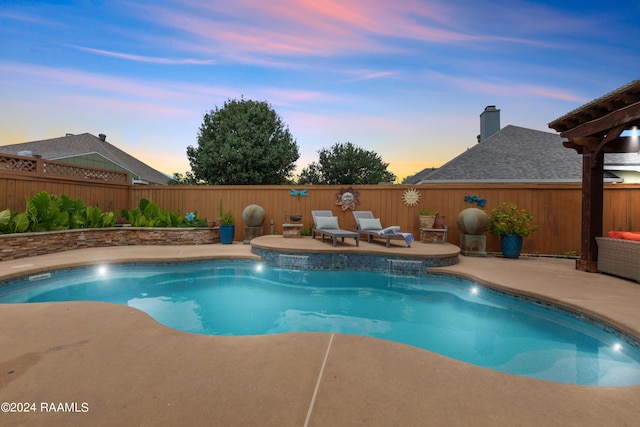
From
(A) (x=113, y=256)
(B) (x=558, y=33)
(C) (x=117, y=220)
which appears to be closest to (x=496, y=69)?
(B) (x=558, y=33)

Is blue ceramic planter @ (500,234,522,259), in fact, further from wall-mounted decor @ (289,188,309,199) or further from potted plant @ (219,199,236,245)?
potted plant @ (219,199,236,245)

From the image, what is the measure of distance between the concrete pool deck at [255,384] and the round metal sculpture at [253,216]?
6.10 m

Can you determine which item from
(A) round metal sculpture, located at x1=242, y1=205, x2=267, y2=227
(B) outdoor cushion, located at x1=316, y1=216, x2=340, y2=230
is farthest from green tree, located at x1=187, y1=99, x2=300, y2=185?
(B) outdoor cushion, located at x1=316, y1=216, x2=340, y2=230

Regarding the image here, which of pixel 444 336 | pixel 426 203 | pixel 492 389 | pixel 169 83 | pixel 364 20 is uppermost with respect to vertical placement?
pixel 364 20

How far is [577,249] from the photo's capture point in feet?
24.9

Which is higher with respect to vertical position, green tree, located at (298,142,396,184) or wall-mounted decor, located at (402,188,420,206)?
green tree, located at (298,142,396,184)

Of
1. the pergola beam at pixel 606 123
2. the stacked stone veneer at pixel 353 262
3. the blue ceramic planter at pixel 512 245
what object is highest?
the pergola beam at pixel 606 123

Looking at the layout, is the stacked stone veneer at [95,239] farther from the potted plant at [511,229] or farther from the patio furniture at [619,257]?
the patio furniture at [619,257]

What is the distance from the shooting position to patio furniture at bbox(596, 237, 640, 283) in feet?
15.6

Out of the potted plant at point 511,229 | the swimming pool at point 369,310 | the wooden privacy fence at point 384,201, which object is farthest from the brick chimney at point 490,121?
the swimming pool at point 369,310

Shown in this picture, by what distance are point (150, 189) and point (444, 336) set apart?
1055 cm

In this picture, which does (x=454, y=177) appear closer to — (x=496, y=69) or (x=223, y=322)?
(x=496, y=69)

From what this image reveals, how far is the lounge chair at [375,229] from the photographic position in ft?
22.9

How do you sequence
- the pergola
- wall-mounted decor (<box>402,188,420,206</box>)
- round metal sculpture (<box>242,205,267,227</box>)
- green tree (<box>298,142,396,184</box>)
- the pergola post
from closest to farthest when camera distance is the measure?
1. the pergola
2. the pergola post
3. wall-mounted decor (<box>402,188,420,206</box>)
4. round metal sculpture (<box>242,205,267,227</box>)
5. green tree (<box>298,142,396,184</box>)
